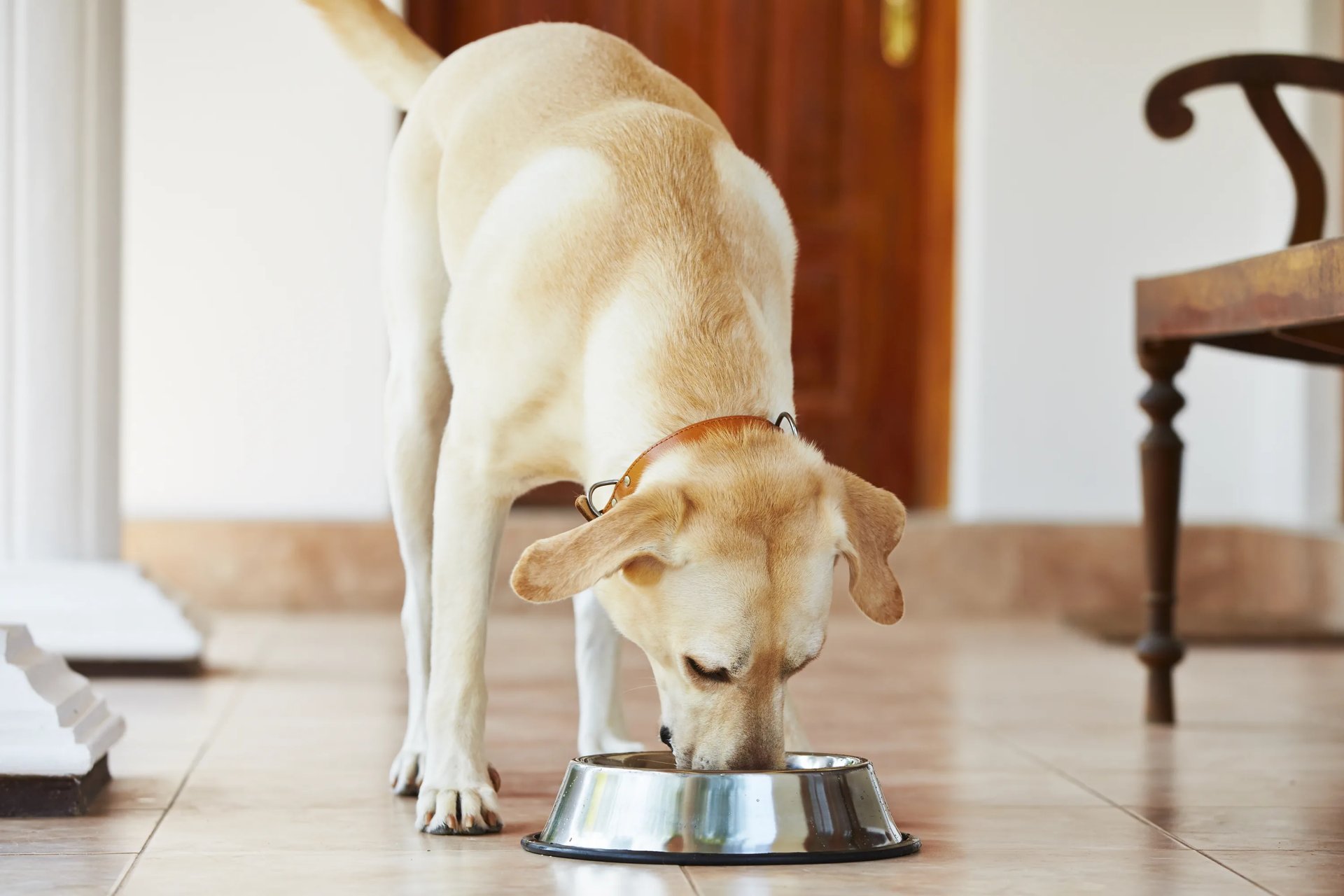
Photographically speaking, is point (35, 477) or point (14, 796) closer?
point (14, 796)

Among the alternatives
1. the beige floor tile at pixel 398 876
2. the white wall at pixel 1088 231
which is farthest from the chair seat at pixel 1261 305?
the white wall at pixel 1088 231

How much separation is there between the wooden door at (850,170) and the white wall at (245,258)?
0.71 metres

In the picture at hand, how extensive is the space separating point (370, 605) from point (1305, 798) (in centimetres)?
337

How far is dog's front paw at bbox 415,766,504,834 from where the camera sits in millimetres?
2207

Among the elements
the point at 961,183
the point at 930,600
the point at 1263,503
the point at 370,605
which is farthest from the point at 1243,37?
the point at 370,605

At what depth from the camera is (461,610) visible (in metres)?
2.36

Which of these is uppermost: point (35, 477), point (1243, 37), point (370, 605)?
point (1243, 37)

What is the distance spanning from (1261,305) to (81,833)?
2052mm

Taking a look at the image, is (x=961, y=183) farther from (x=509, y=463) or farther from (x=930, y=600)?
(x=509, y=463)

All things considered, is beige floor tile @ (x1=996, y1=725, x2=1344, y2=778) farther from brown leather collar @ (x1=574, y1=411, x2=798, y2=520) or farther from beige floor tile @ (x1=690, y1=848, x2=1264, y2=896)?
brown leather collar @ (x1=574, y1=411, x2=798, y2=520)

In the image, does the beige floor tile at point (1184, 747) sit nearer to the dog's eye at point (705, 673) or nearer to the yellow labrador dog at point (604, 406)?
the yellow labrador dog at point (604, 406)

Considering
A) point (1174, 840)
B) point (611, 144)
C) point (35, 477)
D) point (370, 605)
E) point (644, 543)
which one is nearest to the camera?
point (644, 543)

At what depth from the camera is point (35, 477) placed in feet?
12.5

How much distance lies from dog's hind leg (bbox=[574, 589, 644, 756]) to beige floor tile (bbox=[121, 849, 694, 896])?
67 centimetres
